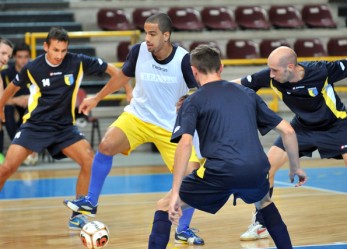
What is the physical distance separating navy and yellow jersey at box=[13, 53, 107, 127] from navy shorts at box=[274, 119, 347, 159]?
6.64 feet

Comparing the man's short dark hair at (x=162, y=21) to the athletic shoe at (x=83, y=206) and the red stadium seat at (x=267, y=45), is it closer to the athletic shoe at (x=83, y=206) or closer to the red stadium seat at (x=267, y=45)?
the athletic shoe at (x=83, y=206)

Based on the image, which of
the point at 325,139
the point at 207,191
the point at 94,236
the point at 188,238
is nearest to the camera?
the point at 207,191

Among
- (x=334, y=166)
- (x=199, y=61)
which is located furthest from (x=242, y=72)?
(x=199, y=61)

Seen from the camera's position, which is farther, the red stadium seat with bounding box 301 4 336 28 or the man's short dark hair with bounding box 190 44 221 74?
the red stadium seat with bounding box 301 4 336 28

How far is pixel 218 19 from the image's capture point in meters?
17.2

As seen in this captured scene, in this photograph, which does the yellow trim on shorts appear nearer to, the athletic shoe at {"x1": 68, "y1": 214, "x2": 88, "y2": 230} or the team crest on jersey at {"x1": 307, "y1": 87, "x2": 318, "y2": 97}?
the athletic shoe at {"x1": 68, "y1": 214, "x2": 88, "y2": 230}

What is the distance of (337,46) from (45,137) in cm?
1043

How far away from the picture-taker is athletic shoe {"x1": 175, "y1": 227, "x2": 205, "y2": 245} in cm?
691

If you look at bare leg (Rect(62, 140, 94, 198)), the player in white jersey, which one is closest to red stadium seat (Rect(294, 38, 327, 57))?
bare leg (Rect(62, 140, 94, 198))

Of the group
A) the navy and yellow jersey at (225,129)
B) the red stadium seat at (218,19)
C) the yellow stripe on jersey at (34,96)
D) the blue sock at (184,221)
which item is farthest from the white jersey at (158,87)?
the red stadium seat at (218,19)

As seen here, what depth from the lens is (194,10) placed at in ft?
55.9

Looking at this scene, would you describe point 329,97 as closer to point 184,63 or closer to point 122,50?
point 184,63

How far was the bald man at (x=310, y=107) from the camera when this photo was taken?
6988 millimetres

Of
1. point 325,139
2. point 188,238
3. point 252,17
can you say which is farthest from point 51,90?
point 252,17
